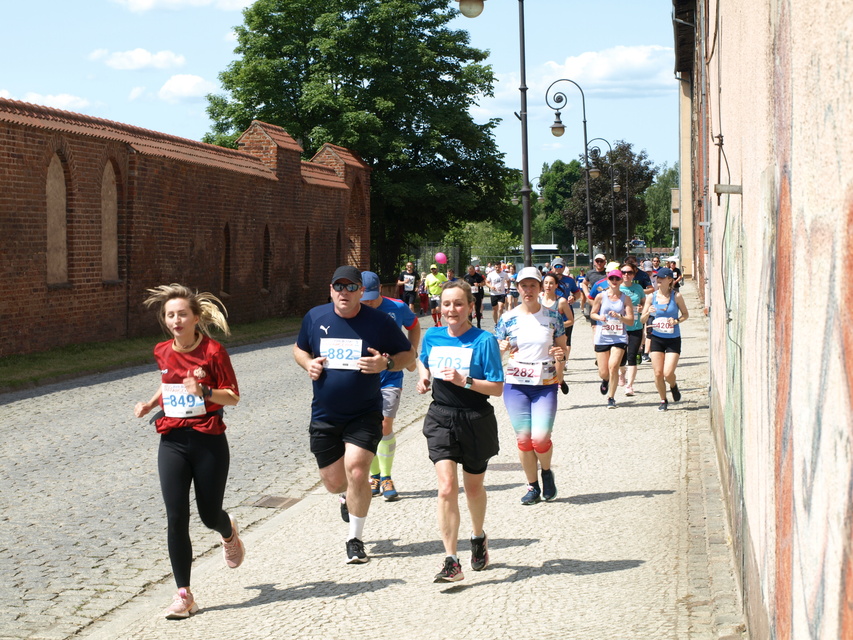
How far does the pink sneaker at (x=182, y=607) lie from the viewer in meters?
5.52

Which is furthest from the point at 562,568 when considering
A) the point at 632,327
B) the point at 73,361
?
the point at 73,361

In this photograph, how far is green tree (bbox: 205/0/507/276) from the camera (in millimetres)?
47469

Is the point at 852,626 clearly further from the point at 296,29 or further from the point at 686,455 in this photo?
the point at 296,29

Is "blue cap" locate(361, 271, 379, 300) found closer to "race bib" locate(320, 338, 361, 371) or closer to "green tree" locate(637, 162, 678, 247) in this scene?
"race bib" locate(320, 338, 361, 371)

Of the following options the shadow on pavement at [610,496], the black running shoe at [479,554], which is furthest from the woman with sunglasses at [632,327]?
the black running shoe at [479,554]

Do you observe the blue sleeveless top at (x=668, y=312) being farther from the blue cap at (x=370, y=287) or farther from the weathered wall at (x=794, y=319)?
the weathered wall at (x=794, y=319)

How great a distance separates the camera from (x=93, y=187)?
75.5 ft

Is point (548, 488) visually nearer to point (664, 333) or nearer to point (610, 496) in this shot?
point (610, 496)

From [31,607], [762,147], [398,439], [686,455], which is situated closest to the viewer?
[762,147]

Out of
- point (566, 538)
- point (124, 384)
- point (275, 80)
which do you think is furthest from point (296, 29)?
point (566, 538)

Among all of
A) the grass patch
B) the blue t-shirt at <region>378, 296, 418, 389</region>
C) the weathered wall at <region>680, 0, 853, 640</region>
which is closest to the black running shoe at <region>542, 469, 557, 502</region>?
the blue t-shirt at <region>378, 296, 418, 389</region>

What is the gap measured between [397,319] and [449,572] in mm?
2879

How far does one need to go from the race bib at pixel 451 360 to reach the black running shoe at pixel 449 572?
105 centimetres

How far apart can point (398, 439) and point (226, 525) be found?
18.2 ft
